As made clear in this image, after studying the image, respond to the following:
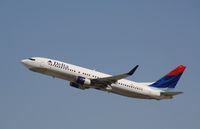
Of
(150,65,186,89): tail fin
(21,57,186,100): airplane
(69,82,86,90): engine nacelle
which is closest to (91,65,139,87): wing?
(21,57,186,100): airplane

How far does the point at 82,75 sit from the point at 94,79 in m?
2.29

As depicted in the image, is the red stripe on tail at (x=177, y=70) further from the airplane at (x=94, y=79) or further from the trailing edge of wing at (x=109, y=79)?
the trailing edge of wing at (x=109, y=79)

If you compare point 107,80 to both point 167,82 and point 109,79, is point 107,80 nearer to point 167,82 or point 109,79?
point 109,79

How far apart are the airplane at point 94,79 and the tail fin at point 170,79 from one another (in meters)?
4.12

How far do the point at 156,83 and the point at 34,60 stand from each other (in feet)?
85.1

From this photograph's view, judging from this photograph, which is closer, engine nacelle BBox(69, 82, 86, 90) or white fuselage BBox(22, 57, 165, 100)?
white fuselage BBox(22, 57, 165, 100)

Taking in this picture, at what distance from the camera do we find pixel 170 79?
9412cm

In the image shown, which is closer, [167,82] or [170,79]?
[167,82]

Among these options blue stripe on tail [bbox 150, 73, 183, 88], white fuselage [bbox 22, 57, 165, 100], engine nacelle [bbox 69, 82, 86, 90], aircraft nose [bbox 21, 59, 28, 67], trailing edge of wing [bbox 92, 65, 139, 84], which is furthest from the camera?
blue stripe on tail [bbox 150, 73, 183, 88]

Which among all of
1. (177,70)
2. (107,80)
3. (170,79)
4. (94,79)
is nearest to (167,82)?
(170,79)

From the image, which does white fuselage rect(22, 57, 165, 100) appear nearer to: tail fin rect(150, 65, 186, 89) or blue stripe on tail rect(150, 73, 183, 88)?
blue stripe on tail rect(150, 73, 183, 88)

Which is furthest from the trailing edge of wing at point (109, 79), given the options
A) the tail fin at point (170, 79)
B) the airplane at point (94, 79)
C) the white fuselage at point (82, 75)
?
the tail fin at point (170, 79)

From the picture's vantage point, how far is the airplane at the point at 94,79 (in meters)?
80.3

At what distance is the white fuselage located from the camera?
263ft
